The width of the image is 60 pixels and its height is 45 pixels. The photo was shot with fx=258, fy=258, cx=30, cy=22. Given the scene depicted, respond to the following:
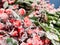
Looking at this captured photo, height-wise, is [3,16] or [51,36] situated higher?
[3,16]

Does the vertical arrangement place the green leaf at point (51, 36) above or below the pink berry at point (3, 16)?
below

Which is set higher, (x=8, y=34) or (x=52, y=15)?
(x=8, y=34)

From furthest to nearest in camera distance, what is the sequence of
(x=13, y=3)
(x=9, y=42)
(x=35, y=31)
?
1. (x=13, y=3)
2. (x=35, y=31)
3. (x=9, y=42)

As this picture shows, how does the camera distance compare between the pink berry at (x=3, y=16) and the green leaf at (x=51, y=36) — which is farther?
the green leaf at (x=51, y=36)

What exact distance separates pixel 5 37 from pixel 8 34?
0.28 feet

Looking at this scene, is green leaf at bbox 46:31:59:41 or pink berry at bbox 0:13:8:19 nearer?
pink berry at bbox 0:13:8:19

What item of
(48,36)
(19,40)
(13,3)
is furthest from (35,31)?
(13,3)

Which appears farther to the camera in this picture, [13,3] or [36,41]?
[13,3]

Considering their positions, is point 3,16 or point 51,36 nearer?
point 3,16

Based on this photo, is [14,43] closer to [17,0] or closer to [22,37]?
[22,37]

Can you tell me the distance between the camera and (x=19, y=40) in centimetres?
236

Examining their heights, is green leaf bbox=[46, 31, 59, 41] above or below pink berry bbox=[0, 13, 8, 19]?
below

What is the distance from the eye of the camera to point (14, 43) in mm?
2266

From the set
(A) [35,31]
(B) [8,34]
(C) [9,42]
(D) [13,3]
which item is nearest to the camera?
(C) [9,42]
